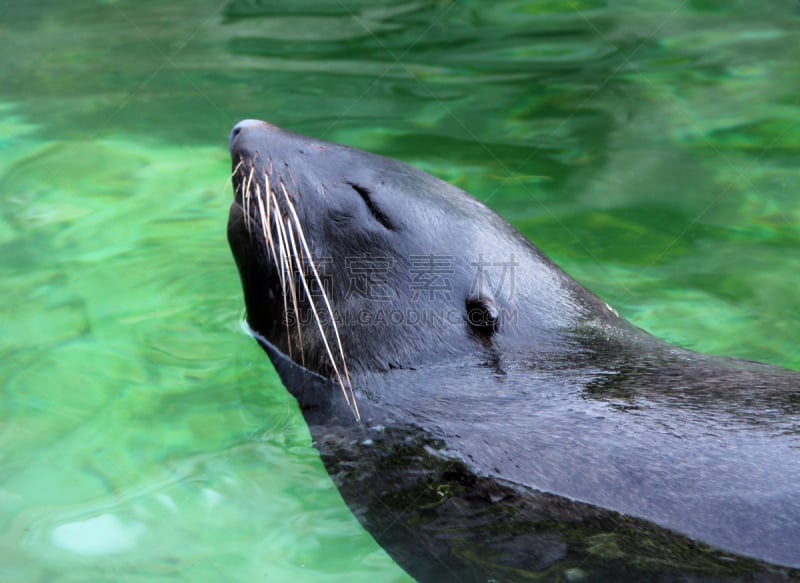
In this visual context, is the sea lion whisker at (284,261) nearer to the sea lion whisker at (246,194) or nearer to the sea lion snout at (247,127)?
the sea lion whisker at (246,194)

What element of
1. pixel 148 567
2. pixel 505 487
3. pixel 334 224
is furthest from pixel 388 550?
pixel 334 224

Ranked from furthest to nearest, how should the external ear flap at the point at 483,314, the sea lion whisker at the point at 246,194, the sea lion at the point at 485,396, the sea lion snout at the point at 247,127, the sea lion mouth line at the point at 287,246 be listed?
1. the sea lion snout at the point at 247,127
2. the sea lion whisker at the point at 246,194
3. the sea lion mouth line at the point at 287,246
4. the external ear flap at the point at 483,314
5. the sea lion at the point at 485,396

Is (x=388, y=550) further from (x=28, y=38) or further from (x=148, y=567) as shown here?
(x=28, y=38)

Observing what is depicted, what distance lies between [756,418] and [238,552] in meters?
1.76

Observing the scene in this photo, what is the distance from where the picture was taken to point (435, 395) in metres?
3.56

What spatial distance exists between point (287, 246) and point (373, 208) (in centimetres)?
34

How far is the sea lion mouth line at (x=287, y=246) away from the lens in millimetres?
3807

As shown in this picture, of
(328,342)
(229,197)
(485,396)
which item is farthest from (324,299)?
(229,197)

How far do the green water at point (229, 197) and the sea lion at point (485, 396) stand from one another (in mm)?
346

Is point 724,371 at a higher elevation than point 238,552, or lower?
higher

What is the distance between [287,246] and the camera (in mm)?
3859

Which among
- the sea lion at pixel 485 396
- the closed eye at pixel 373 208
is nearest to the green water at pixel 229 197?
the sea lion at pixel 485 396

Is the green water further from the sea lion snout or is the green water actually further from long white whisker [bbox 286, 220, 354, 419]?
the sea lion snout

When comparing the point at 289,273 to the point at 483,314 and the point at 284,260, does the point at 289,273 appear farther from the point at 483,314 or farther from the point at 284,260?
the point at 483,314
